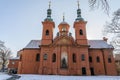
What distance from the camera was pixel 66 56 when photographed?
27.9 metres

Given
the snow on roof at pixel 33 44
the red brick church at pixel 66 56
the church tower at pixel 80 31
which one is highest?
the church tower at pixel 80 31

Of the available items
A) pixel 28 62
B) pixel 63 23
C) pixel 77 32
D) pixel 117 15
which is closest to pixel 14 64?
pixel 28 62

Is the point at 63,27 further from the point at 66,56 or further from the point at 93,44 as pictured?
the point at 66,56

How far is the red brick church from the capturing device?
27.4m

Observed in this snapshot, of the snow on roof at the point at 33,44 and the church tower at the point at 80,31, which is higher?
the church tower at the point at 80,31

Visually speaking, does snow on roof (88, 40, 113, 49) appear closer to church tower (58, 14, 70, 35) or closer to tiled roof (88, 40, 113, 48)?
tiled roof (88, 40, 113, 48)

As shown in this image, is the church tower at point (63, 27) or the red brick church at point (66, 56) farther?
the church tower at point (63, 27)

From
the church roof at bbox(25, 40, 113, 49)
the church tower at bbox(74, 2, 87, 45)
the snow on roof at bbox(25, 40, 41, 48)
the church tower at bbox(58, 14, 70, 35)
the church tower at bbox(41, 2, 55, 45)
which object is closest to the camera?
the church tower at bbox(74, 2, 87, 45)

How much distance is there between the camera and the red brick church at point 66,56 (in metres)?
27.4

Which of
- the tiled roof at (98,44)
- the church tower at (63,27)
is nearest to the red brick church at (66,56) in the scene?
the tiled roof at (98,44)

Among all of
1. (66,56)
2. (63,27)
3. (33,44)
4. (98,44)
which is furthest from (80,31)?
(33,44)

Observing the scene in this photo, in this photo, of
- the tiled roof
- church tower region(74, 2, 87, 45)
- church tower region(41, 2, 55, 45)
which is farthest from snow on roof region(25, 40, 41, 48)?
the tiled roof

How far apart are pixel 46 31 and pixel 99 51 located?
13.3m

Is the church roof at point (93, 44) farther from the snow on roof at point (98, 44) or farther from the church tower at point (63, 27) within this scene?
the church tower at point (63, 27)
